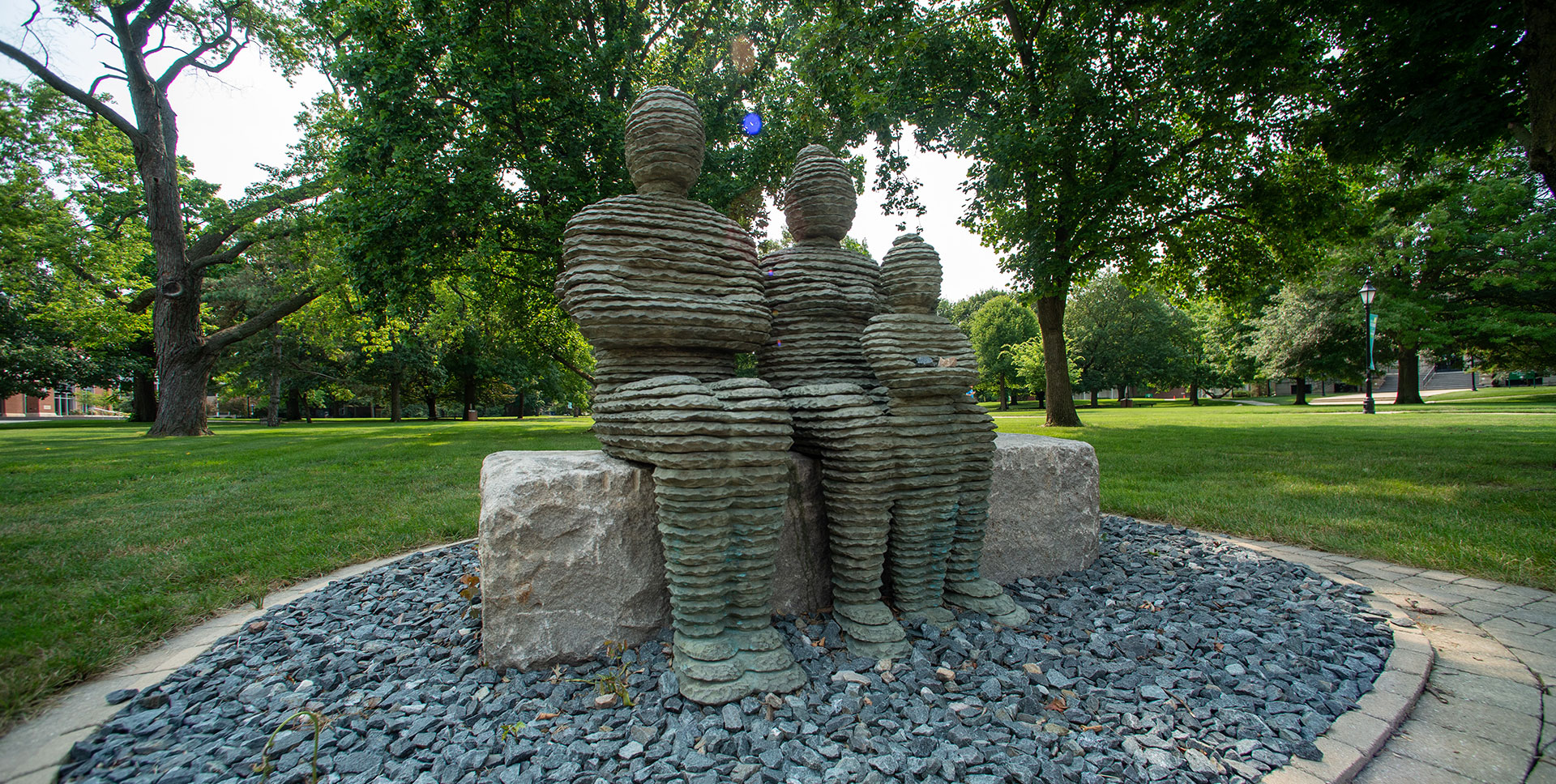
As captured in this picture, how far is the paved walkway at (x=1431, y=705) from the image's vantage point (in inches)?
75.5

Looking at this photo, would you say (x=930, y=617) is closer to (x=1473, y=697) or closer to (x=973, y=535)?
(x=973, y=535)

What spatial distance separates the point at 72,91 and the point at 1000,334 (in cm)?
3984

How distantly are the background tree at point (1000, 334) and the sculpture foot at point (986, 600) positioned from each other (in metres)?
36.3

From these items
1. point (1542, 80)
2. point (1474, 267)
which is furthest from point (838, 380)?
point (1474, 267)

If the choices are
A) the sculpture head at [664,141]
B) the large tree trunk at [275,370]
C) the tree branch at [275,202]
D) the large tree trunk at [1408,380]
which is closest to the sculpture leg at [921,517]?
the sculpture head at [664,141]

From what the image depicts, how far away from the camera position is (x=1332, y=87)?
8055mm

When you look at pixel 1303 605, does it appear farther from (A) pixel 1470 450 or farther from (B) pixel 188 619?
(A) pixel 1470 450

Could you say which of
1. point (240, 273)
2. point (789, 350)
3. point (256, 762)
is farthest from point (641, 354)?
point (240, 273)

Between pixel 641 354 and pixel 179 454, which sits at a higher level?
pixel 641 354

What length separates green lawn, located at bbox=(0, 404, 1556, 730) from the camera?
3439mm

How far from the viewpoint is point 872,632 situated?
277 centimetres

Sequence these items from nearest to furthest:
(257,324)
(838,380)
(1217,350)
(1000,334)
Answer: (838,380) → (257,324) → (1217,350) → (1000,334)

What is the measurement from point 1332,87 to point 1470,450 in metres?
6.21

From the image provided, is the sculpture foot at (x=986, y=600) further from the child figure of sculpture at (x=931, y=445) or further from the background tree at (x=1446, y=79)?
the background tree at (x=1446, y=79)
